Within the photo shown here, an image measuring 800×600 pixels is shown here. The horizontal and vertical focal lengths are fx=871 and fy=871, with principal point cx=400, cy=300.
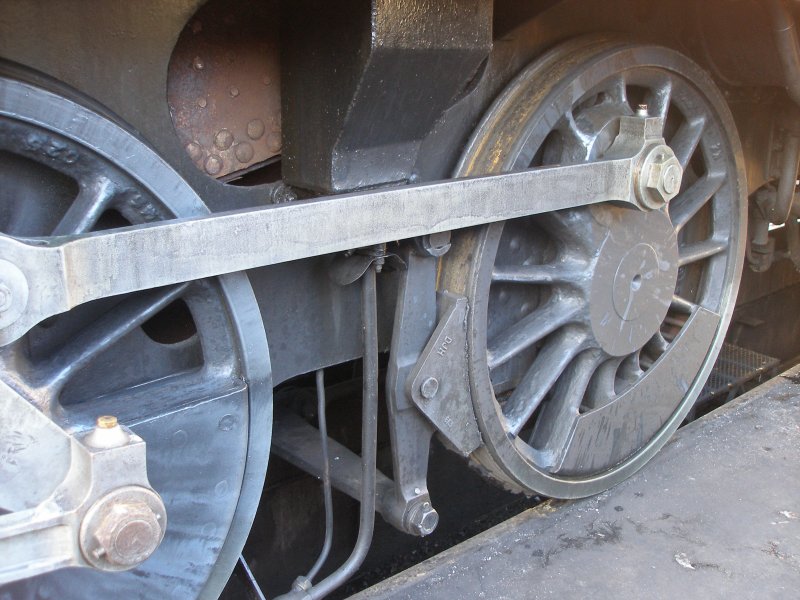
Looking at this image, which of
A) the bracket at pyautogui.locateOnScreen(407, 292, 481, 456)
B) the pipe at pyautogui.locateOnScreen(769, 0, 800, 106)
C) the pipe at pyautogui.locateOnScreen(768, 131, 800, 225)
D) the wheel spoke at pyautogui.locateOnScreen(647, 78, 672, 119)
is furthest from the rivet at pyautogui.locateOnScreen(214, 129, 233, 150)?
the pipe at pyautogui.locateOnScreen(768, 131, 800, 225)

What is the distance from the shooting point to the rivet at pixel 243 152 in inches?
53.6

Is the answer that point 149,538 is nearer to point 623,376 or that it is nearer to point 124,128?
point 124,128

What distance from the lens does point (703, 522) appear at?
1.88 meters

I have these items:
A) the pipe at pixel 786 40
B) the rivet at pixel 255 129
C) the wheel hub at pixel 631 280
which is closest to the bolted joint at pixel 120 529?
the rivet at pixel 255 129

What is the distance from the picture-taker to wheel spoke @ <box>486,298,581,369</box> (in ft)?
5.65

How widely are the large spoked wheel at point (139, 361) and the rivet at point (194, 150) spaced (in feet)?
0.50

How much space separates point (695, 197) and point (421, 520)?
3.47 feet

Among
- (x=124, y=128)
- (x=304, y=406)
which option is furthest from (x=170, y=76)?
(x=304, y=406)

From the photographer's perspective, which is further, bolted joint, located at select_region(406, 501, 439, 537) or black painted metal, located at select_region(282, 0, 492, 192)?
bolted joint, located at select_region(406, 501, 439, 537)

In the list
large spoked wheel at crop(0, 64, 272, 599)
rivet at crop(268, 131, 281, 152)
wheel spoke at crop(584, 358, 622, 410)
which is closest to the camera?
large spoked wheel at crop(0, 64, 272, 599)

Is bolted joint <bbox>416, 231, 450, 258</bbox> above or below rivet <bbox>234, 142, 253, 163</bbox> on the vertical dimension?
below

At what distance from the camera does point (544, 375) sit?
1.82 metres

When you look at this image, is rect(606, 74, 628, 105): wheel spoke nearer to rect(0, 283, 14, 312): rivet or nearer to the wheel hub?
the wheel hub

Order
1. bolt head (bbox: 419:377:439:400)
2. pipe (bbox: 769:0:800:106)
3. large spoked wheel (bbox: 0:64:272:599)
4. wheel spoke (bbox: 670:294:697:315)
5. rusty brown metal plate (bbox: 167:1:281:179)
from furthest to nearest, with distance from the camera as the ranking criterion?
wheel spoke (bbox: 670:294:697:315) < pipe (bbox: 769:0:800:106) < bolt head (bbox: 419:377:439:400) < rusty brown metal plate (bbox: 167:1:281:179) < large spoked wheel (bbox: 0:64:272:599)
